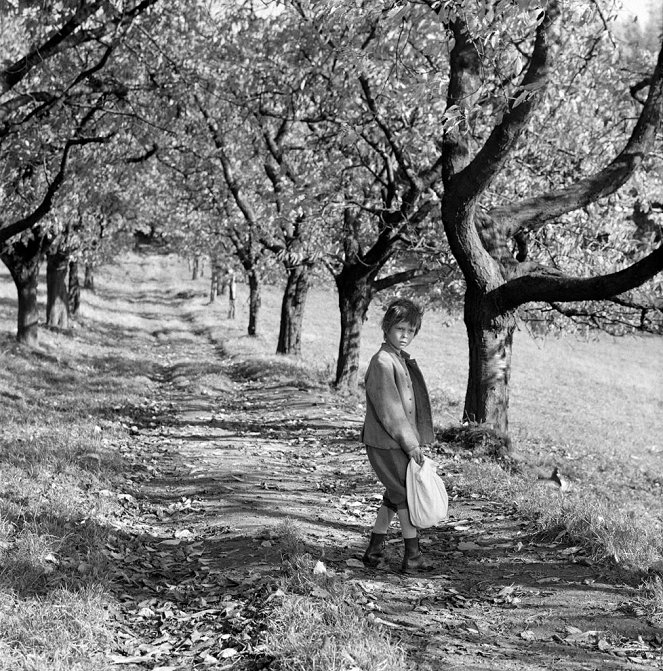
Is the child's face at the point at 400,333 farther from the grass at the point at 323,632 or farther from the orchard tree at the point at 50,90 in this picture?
the orchard tree at the point at 50,90

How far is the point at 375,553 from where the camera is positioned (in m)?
5.99

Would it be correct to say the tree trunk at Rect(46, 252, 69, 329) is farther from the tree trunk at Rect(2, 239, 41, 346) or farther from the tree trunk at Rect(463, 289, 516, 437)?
the tree trunk at Rect(463, 289, 516, 437)

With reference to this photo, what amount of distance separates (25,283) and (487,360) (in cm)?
1577

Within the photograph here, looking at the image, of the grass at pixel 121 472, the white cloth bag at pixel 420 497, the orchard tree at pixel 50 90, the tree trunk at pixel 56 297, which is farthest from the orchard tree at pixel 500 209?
the tree trunk at pixel 56 297

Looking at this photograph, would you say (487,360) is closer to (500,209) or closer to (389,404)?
(500,209)

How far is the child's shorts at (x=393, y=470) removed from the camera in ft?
18.8

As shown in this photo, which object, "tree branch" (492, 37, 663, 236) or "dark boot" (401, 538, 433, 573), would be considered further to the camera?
"tree branch" (492, 37, 663, 236)

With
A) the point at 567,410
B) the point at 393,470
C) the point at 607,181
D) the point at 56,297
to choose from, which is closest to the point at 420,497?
the point at 393,470

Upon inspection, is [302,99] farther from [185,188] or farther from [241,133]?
[185,188]

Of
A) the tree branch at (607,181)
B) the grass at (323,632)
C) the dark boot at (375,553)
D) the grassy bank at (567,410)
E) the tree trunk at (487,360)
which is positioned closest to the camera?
the grass at (323,632)

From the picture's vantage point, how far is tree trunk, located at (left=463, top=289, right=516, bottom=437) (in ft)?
34.8

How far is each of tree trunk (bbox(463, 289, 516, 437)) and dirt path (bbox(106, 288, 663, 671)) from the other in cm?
Answer: 131

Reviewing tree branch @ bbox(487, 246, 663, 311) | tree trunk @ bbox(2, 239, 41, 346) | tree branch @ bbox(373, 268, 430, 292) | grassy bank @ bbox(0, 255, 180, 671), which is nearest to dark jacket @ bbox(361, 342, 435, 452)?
grassy bank @ bbox(0, 255, 180, 671)

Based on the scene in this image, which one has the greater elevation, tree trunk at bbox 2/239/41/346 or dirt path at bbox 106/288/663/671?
tree trunk at bbox 2/239/41/346
